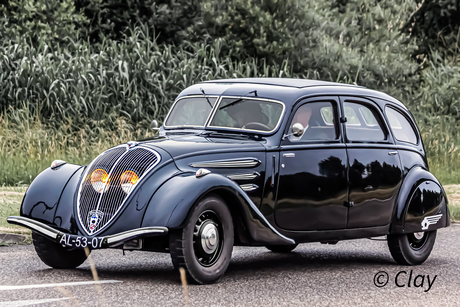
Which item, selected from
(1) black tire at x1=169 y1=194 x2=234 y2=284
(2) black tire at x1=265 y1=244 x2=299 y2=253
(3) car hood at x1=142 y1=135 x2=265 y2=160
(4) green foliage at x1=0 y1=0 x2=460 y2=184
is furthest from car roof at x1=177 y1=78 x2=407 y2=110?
(4) green foliage at x1=0 y1=0 x2=460 y2=184

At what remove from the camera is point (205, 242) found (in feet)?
23.1

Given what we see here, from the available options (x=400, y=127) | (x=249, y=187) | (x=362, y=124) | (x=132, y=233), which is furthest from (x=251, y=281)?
(x=400, y=127)

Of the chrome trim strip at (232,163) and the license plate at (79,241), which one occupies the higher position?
the chrome trim strip at (232,163)

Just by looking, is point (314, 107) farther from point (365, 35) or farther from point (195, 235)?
point (365, 35)

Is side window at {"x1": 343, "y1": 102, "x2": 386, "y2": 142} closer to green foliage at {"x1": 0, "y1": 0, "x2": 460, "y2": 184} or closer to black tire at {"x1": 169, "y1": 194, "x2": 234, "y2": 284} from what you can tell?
black tire at {"x1": 169, "y1": 194, "x2": 234, "y2": 284}

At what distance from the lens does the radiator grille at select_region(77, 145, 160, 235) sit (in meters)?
7.13

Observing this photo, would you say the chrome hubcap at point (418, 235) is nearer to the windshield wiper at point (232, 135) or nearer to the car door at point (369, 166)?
the car door at point (369, 166)

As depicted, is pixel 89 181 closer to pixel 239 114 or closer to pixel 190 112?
pixel 190 112

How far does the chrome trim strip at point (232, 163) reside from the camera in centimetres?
737

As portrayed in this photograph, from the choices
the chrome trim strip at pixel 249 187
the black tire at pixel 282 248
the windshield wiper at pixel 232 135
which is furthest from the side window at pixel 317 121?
the black tire at pixel 282 248

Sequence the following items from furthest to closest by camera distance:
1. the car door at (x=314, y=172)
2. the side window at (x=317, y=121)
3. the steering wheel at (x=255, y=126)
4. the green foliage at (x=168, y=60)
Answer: the green foliage at (x=168, y=60) → the side window at (x=317, y=121) → the steering wheel at (x=255, y=126) → the car door at (x=314, y=172)

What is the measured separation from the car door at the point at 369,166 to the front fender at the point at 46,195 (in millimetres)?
2952

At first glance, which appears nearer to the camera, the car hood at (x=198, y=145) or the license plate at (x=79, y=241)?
the license plate at (x=79, y=241)

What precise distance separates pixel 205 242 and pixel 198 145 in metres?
1.02
